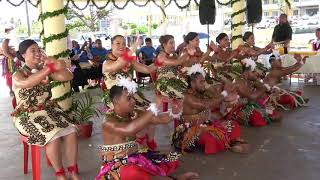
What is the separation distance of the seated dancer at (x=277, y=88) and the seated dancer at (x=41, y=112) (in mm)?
2954

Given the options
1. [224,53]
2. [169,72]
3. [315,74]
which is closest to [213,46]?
[224,53]

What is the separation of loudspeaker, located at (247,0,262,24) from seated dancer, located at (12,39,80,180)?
5.96m

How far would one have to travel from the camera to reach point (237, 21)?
760cm

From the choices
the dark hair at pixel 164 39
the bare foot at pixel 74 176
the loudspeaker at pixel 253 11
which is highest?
the loudspeaker at pixel 253 11

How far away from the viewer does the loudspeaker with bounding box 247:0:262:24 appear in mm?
8273

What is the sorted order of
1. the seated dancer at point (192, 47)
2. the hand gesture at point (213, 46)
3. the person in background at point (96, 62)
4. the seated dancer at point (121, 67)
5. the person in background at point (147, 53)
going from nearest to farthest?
1. the seated dancer at point (121, 67)
2. the seated dancer at point (192, 47)
3. the hand gesture at point (213, 46)
4. the person in background at point (96, 62)
5. the person in background at point (147, 53)

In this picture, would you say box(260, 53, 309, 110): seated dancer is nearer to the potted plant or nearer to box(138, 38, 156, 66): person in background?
the potted plant

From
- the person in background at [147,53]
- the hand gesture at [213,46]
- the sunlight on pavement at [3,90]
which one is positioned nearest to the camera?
the hand gesture at [213,46]

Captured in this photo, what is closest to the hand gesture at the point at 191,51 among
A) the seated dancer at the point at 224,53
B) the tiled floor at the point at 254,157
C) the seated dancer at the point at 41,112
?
the seated dancer at the point at 224,53

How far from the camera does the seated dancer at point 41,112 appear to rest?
3006 mm

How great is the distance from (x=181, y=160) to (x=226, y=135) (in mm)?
554

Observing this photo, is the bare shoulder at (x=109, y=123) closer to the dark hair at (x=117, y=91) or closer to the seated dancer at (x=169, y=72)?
the dark hair at (x=117, y=91)

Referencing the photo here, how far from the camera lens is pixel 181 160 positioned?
12.8 feet

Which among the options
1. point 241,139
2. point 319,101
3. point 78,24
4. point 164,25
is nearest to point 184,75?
point 164,25
